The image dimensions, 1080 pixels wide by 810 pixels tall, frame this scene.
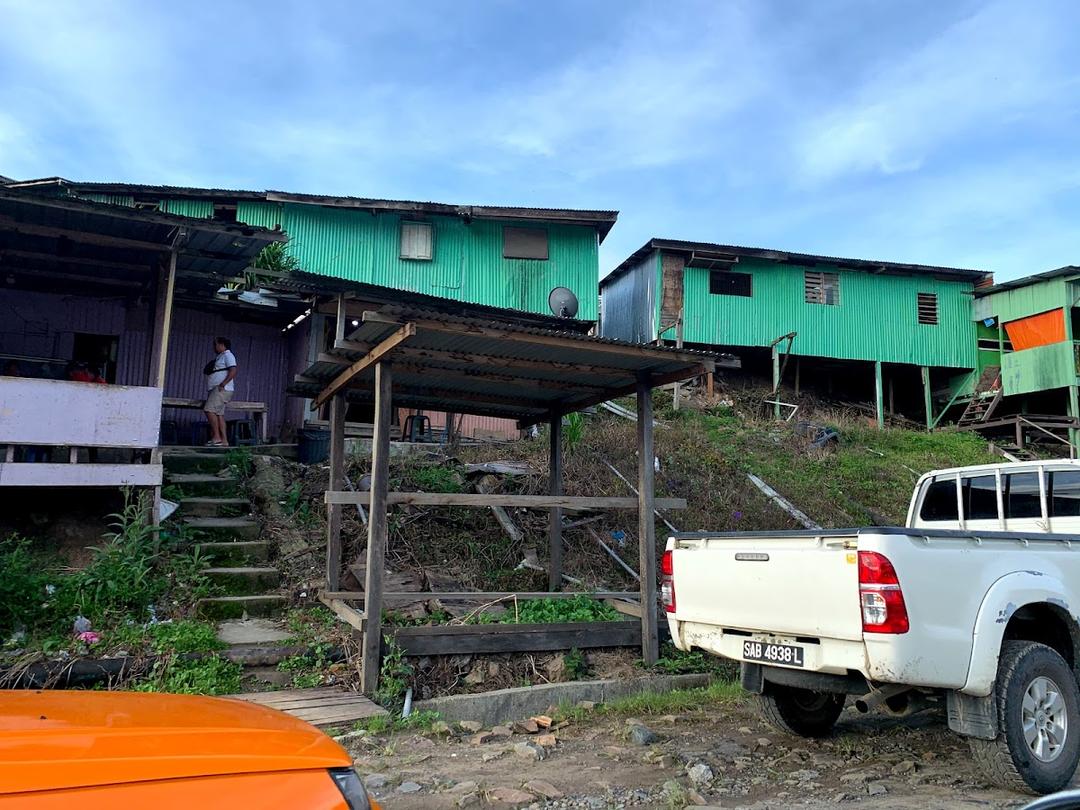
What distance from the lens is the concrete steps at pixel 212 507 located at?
31.0 ft

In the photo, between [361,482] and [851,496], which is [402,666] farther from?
[851,496]

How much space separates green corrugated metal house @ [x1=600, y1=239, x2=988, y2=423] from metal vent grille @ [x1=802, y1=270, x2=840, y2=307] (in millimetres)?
31

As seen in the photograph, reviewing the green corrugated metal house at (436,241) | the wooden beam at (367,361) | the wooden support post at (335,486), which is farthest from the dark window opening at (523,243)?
the wooden support post at (335,486)

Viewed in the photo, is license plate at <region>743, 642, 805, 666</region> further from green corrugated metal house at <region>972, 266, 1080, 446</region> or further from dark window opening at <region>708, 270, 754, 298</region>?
green corrugated metal house at <region>972, 266, 1080, 446</region>

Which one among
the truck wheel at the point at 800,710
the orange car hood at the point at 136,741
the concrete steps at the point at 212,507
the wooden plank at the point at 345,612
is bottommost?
the truck wheel at the point at 800,710

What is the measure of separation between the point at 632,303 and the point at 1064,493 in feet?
61.9

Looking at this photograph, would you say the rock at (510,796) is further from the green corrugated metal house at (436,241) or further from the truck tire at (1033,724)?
the green corrugated metal house at (436,241)

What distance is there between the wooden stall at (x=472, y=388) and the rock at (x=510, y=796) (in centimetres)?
221

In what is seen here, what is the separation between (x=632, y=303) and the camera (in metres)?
24.7

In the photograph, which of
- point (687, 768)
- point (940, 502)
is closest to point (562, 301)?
point (940, 502)

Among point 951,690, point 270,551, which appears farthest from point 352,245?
point 951,690

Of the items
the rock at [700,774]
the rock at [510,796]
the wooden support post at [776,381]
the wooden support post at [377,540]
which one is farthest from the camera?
the wooden support post at [776,381]

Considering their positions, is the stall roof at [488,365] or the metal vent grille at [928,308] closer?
the stall roof at [488,365]

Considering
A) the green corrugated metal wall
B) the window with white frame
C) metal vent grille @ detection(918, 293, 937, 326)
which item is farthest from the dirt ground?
metal vent grille @ detection(918, 293, 937, 326)
